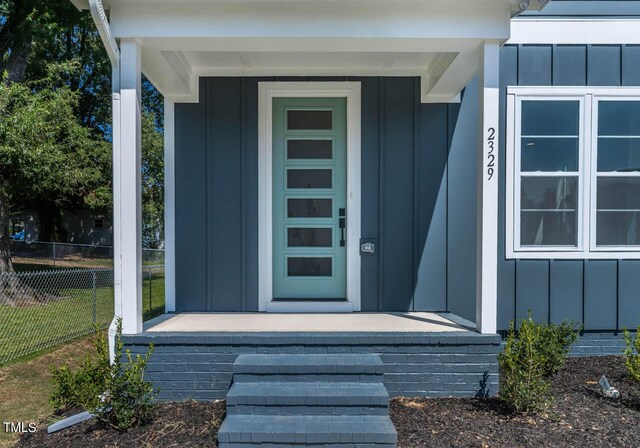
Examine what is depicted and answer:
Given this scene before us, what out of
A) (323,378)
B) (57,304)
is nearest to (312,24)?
(323,378)

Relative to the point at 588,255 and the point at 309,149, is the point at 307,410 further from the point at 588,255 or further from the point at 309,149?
the point at 588,255

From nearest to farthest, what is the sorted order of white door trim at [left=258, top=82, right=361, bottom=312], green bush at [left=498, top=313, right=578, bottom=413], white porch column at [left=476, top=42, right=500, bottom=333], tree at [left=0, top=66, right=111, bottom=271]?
green bush at [left=498, top=313, right=578, bottom=413] → white porch column at [left=476, top=42, right=500, bottom=333] → white door trim at [left=258, top=82, right=361, bottom=312] → tree at [left=0, top=66, right=111, bottom=271]

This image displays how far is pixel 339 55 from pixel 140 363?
3.06 meters

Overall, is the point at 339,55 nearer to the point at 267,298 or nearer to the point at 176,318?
the point at 267,298

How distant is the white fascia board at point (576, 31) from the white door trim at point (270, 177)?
1.74m

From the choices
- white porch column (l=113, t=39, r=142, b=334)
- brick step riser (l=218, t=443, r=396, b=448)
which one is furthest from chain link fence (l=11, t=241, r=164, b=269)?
brick step riser (l=218, t=443, r=396, b=448)

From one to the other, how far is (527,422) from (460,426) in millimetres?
466

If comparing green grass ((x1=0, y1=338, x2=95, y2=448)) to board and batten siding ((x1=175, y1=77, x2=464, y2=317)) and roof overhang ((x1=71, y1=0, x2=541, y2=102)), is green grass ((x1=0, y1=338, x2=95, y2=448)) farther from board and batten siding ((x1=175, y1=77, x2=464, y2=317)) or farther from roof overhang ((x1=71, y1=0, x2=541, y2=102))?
roof overhang ((x1=71, y1=0, x2=541, y2=102))

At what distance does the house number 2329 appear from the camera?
10.7ft

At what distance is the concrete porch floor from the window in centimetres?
119

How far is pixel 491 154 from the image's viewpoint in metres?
3.26

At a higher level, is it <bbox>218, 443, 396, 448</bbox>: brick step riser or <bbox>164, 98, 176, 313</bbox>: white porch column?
<bbox>164, 98, 176, 313</bbox>: white porch column

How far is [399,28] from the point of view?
123 inches

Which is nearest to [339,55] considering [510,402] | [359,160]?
[359,160]
